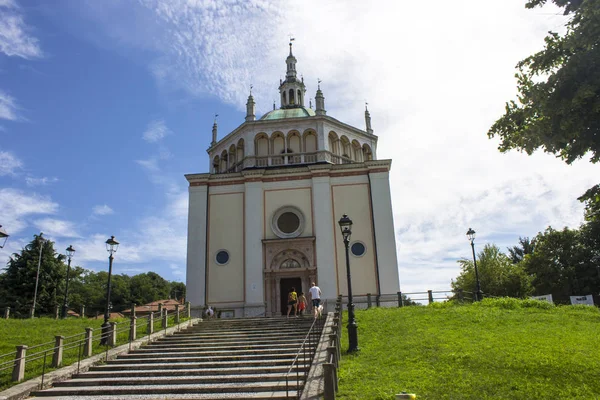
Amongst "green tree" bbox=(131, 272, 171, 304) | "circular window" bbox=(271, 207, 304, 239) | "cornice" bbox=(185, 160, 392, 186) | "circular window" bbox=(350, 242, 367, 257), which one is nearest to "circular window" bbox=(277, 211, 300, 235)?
"circular window" bbox=(271, 207, 304, 239)

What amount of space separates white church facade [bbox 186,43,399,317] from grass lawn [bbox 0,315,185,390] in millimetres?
6164

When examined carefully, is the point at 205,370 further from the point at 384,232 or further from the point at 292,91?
the point at 292,91

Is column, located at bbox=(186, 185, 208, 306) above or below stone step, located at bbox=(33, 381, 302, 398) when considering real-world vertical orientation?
above

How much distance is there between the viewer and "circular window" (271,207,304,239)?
2681cm

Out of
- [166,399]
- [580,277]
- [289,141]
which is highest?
[289,141]

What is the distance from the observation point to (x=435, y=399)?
8.39 meters

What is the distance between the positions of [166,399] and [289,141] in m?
21.9

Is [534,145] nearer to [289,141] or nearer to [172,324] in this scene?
[172,324]

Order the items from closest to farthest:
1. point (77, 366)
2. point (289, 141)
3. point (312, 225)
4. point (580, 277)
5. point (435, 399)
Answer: point (435, 399) → point (77, 366) → point (312, 225) → point (289, 141) → point (580, 277)

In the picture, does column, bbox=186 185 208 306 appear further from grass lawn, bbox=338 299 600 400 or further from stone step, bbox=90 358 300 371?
stone step, bbox=90 358 300 371

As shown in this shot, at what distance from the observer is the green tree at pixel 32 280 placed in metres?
39.3

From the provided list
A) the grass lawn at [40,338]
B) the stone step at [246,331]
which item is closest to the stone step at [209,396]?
the grass lawn at [40,338]

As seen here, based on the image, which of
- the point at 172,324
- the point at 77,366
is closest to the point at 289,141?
the point at 172,324

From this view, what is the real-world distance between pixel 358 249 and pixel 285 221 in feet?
15.4
